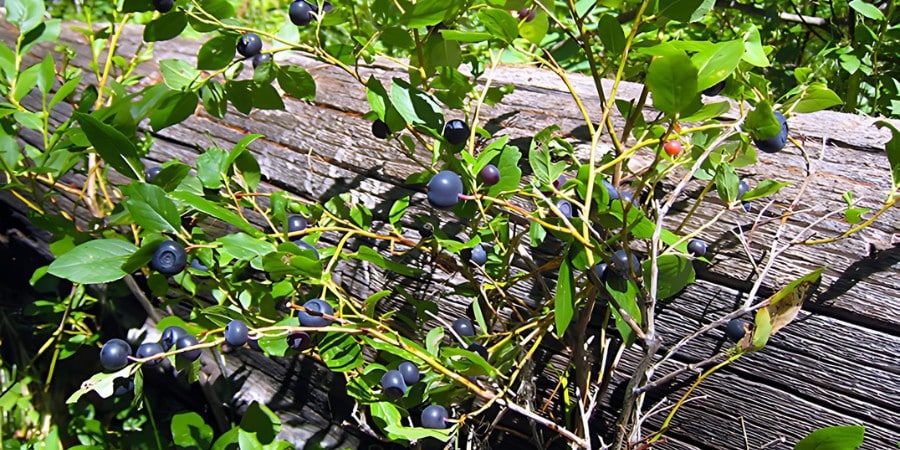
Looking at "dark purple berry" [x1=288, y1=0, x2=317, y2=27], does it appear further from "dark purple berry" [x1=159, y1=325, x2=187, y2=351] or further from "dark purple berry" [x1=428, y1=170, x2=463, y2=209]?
"dark purple berry" [x1=159, y1=325, x2=187, y2=351]

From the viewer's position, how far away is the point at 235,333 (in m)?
0.92

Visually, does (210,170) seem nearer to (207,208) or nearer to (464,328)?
(207,208)

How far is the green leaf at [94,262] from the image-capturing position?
0.86m

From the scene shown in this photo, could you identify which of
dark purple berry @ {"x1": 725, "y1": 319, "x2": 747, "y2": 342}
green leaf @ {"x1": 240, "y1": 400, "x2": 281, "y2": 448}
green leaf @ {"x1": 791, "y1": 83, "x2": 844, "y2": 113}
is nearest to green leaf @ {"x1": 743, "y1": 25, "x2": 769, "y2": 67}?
green leaf @ {"x1": 791, "y1": 83, "x2": 844, "y2": 113}

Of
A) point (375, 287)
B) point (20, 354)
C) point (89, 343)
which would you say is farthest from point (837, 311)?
point (20, 354)

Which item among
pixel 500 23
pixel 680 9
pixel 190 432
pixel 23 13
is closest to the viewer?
pixel 680 9

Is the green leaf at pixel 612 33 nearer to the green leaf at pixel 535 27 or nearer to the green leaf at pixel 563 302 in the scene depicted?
the green leaf at pixel 535 27

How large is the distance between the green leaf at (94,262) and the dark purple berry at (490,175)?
48 cm

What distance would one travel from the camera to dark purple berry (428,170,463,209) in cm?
88

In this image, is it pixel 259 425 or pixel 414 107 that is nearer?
pixel 414 107

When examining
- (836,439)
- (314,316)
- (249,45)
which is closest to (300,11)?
(249,45)

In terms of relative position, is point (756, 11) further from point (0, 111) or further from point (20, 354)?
point (20, 354)

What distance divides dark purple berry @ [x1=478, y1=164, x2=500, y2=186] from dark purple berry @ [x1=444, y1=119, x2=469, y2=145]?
0.30ft

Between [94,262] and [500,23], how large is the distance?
0.61 metres
